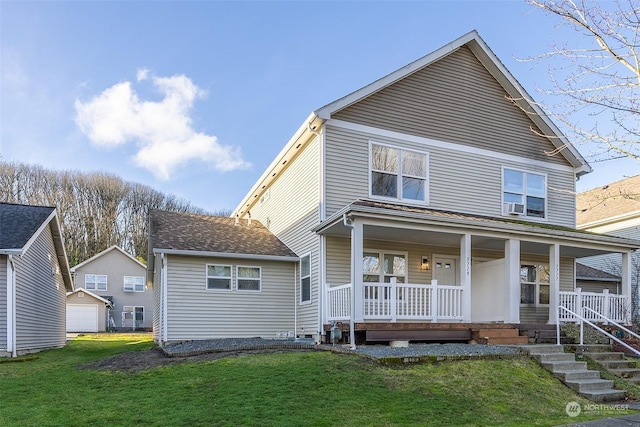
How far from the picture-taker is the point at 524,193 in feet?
49.3

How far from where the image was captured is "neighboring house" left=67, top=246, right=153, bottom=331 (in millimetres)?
36281

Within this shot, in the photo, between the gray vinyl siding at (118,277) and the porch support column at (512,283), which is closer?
the porch support column at (512,283)

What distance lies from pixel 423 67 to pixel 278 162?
211 inches

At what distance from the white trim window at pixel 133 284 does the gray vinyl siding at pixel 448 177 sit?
30.2 m

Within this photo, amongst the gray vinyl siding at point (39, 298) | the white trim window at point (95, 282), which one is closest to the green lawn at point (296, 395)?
the gray vinyl siding at point (39, 298)

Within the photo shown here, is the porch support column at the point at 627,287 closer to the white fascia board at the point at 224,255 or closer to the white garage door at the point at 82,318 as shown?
the white fascia board at the point at 224,255

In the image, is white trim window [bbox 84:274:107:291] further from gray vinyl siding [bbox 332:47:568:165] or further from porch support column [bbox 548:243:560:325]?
porch support column [bbox 548:243:560:325]

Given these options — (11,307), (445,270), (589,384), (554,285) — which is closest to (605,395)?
(589,384)

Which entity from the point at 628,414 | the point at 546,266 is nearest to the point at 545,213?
the point at 546,266

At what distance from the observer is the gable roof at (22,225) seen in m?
12.7

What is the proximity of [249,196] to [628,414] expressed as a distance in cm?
1489

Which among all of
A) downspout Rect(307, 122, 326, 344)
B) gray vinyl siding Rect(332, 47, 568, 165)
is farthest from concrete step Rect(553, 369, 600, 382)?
gray vinyl siding Rect(332, 47, 568, 165)

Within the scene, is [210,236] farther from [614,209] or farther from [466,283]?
[614,209]

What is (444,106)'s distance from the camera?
1412 centimetres
